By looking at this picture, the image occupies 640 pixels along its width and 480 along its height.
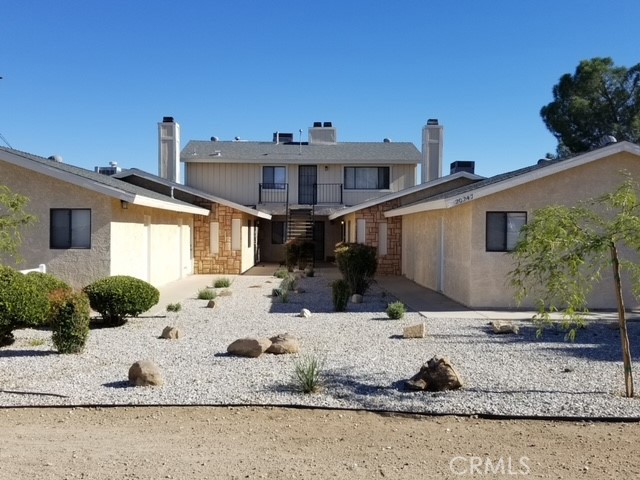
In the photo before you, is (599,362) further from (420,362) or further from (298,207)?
(298,207)

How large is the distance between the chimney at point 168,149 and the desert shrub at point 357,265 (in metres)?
16.1

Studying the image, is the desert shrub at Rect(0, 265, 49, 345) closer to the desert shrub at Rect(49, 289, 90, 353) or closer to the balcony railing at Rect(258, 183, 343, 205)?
the desert shrub at Rect(49, 289, 90, 353)

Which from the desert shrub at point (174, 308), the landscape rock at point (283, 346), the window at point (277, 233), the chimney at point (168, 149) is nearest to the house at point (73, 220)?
the desert shrub at point (174, 308)

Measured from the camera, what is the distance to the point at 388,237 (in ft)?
81.1

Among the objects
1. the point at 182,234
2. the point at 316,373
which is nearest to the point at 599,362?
the point at 316,373

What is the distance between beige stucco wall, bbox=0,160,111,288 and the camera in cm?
1472

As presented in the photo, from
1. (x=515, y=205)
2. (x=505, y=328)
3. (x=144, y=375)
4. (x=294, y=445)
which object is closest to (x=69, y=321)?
(x=144, y=375)

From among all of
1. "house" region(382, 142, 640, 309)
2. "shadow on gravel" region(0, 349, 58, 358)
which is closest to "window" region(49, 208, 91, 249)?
"shadow on gravel" region(0, 349, 58, 358)

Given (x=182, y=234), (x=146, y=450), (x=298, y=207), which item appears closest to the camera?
(x=146, y=450)

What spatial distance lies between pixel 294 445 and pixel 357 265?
11.2 meters

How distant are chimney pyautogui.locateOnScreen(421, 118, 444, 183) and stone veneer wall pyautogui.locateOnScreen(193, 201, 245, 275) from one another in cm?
1102

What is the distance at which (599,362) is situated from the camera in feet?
29.8

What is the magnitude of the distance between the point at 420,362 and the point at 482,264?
6.10 meters

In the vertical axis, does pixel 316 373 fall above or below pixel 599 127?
below
